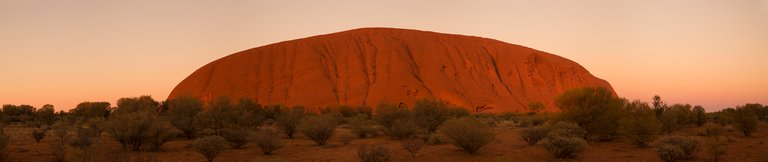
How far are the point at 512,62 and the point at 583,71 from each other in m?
14.7

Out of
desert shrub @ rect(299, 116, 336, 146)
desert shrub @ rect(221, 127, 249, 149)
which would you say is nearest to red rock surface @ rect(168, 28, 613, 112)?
desert shrub @ rect(299, 116, 336, 146)

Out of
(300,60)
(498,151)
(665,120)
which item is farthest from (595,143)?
(300,60)

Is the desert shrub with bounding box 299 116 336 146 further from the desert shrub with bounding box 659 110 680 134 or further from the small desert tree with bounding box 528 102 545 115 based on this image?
the small desert tree with bounding box 528 102 545 115

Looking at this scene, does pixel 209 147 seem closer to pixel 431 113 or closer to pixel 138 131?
pixel 138 131

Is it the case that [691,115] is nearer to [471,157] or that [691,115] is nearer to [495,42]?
[471,157]

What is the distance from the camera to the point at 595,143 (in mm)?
21484

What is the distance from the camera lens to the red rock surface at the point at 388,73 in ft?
204

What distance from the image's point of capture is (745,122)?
2492cm

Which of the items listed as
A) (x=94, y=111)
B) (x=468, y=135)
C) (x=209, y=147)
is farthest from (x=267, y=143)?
(x=94, y=111)

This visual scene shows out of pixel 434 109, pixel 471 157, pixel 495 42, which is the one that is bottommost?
pixel 471 157

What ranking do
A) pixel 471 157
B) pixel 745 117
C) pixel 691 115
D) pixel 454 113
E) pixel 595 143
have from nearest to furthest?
pixel 471 157 → pixel 595 143 → pixel 745 117 → pixel 691 115 → pixel 454 113

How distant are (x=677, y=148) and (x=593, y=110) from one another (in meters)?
7.53

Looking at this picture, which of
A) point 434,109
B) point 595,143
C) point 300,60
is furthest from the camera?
point 300,60

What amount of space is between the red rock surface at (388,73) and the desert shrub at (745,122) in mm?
34901
